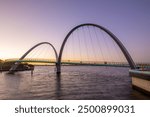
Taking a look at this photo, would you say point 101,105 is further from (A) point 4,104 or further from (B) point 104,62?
(B) point 104,62

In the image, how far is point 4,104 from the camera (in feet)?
35.8

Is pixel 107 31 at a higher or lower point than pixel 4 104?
higher

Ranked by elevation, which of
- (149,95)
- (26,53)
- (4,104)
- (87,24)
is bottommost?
(149,95)

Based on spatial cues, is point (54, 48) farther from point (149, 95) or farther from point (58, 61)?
point (149, 95)

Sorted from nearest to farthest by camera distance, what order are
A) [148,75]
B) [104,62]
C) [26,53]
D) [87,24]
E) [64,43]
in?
1. [148,75]
2. [87,24]
3. [64,43]
4. [104,62]
5. [26,53]

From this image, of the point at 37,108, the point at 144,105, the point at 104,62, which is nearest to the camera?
the point at 37,108

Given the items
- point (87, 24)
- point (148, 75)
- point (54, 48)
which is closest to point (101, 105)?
point (148, 75)

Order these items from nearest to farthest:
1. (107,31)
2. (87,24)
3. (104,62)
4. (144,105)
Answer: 1. (144,105)
2. (107,31)
3. (87,24)
4. (104,62)

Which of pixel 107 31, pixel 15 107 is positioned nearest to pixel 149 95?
pixel 15 107

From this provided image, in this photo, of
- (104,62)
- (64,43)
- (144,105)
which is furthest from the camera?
(104,62)

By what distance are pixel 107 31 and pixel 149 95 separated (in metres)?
31.7

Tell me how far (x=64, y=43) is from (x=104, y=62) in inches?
620

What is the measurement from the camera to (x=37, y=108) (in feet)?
31.4

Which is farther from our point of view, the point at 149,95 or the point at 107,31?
the point at 107,31
